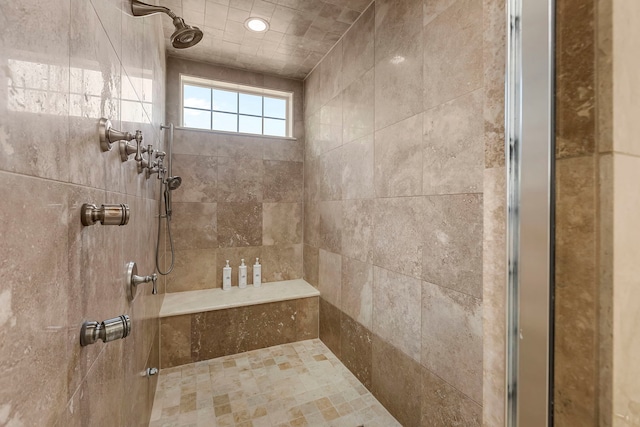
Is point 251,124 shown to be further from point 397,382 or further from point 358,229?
point 397,382

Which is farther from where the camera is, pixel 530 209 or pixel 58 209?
pixel 58 209

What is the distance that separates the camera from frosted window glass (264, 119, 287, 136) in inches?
121

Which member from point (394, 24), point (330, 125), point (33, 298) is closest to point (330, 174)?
point (330, 125)

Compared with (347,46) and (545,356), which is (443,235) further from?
(347,46)

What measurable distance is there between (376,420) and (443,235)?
46.7 inches

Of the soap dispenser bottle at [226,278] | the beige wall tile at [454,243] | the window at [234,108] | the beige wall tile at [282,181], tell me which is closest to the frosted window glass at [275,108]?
the window at [234,108]

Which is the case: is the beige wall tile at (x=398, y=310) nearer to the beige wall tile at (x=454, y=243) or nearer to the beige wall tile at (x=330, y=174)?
the beige wall tile at (x=454, y=243)

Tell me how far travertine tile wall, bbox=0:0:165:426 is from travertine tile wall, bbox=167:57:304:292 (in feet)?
5.55

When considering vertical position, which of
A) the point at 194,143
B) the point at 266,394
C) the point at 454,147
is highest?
the point at 194,143

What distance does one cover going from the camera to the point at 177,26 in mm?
1335

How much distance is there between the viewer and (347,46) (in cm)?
224

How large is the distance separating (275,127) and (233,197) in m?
0.90
